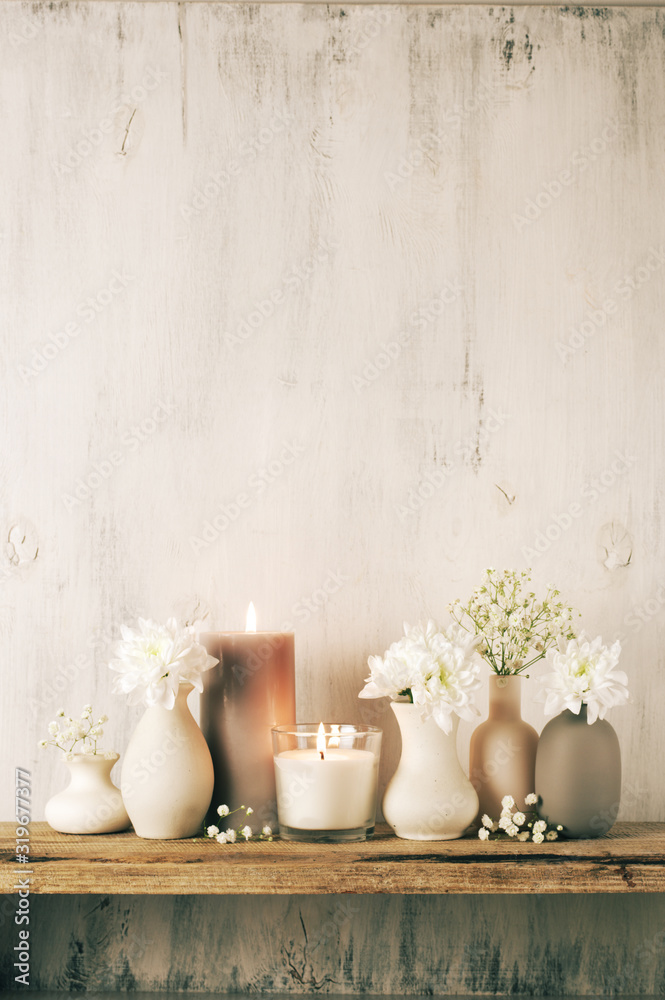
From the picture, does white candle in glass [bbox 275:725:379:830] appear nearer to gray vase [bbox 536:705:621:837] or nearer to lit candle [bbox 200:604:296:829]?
A: lit candle [bbox 200:604:296:829]

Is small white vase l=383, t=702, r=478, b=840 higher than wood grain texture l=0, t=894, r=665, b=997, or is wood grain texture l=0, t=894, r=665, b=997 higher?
small white vase l=383, t=702, r=478, b=840

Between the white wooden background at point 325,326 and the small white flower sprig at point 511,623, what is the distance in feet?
0.24

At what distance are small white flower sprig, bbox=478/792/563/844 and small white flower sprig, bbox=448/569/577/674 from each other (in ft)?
0.44

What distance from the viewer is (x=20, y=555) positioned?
3.12 ft

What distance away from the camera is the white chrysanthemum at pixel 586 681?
2.55 ft

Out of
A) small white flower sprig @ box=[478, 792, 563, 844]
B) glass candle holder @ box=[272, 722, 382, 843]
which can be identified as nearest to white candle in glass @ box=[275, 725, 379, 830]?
glass candle holder @ box=[272, 722, 382, 843]

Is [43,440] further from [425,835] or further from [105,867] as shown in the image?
[425,835]

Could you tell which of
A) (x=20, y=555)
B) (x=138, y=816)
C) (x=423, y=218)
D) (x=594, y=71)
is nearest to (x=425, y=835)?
(x=138, y=816)

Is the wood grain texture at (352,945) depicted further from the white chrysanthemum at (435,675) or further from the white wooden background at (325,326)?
the white chrysanthemum at (435,675)

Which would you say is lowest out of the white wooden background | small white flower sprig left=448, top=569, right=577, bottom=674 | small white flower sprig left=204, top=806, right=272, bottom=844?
small white flower sprig left=204, top=806, right=272, bottom=844

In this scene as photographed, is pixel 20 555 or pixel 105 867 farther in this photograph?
pixel 20 555

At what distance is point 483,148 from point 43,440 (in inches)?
25.9

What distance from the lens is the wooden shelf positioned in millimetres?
715

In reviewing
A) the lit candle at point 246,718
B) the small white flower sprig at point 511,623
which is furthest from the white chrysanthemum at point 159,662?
the small white flower sprig at point 511,623
